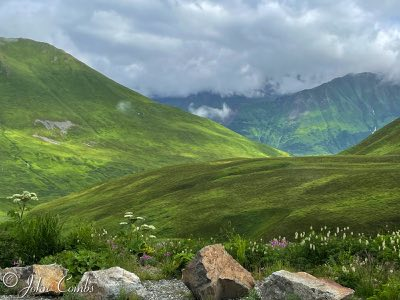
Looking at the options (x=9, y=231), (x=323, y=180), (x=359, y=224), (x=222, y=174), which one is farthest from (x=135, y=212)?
(x=9, y=231)

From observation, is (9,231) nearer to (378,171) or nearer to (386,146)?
(378,171)

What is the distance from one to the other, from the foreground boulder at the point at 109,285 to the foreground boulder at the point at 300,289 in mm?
4581

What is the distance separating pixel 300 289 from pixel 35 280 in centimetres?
989

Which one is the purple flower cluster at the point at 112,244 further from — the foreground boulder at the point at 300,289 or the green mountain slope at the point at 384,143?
the green mountain slope at the point at 384,143

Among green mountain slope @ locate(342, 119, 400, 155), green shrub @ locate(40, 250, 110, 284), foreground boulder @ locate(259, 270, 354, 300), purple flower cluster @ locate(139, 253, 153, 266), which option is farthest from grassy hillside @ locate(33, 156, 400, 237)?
green mountain slope @ locate(342, 119, 400, 155)

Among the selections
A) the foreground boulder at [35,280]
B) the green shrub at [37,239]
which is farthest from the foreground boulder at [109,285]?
the green shrub at [37,239]

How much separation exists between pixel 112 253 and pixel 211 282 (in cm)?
735

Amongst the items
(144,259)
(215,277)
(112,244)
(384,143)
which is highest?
(384,143)

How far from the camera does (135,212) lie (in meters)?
97.1

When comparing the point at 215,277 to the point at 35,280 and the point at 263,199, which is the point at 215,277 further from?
the point at 263,199

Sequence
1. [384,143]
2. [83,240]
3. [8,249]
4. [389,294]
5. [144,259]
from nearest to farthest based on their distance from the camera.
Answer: [389,294]
[8,249]
[83,240]
[144,259]
[384,143]

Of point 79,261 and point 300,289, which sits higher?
point 300,289

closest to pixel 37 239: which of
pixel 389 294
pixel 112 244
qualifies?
pixel 112 244

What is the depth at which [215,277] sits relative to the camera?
59.4ft
